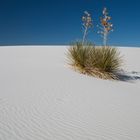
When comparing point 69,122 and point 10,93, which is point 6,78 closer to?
point 10,93

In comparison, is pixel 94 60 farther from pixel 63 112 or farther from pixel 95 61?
pixel 63 112

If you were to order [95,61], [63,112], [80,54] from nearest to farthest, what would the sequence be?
[63,112] → [95,61] → [80,54]

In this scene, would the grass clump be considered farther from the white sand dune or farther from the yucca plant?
the white sand dune

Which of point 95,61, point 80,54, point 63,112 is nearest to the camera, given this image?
point 63,112

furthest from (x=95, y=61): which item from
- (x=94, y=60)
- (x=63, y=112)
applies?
(x=63, y=112)

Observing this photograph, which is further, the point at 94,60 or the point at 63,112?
the point at 94,60

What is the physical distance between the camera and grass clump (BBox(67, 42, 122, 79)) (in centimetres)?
1081

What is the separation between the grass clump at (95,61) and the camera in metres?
10.8

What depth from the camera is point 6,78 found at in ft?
25.6

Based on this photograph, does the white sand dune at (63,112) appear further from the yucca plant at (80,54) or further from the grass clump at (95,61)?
the yucca plant at (80,54)

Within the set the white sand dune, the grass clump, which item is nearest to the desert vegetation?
the grass clump

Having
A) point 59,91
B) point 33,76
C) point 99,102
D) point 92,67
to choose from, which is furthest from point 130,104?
point 92,67

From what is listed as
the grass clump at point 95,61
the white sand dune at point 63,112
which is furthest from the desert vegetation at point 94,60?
the white sand dune at point 63,112

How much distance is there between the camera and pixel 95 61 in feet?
36.6
